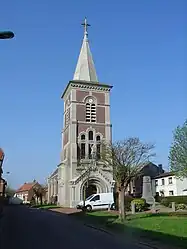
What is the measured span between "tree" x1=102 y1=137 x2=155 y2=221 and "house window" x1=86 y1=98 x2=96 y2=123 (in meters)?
A: 30.0

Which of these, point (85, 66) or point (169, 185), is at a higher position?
point (85, 66)

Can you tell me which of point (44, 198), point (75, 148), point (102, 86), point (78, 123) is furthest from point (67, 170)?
point (44, 198)

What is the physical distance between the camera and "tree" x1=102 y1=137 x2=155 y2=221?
27.1 meters

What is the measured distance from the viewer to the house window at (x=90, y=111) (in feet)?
224

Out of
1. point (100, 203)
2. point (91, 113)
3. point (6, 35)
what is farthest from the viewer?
point (91, 113)

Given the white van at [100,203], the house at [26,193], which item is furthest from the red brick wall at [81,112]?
the house at [26,193]

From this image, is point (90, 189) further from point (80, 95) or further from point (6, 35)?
point (6, 35)

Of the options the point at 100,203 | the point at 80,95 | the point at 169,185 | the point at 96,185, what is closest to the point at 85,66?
the point at 80,95

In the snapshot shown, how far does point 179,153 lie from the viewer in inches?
1452

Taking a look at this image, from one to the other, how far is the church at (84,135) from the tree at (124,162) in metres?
21.8

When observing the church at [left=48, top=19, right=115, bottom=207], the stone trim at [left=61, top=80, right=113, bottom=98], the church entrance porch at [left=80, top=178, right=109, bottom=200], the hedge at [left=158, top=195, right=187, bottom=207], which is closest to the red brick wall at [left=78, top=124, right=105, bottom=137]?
the church at [left=48, top=19, right=115, bottom=207]

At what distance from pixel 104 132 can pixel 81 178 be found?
10.8 m

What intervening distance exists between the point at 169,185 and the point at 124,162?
40.4 meters

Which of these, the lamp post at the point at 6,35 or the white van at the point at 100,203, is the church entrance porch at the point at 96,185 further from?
the lamp post at the point at 6,35
